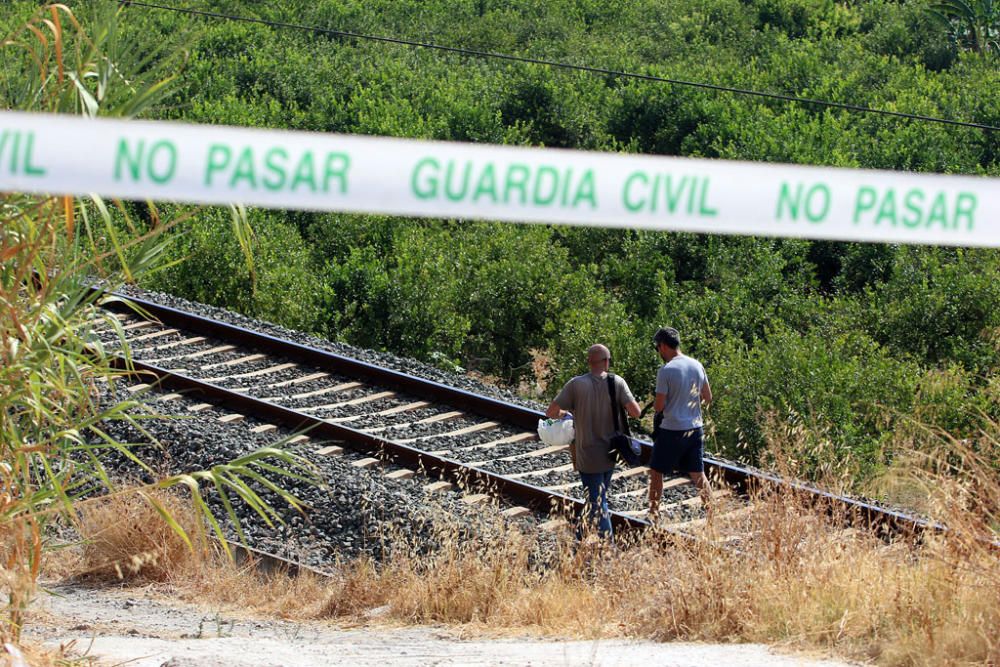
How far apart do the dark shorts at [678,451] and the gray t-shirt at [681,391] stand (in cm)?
6

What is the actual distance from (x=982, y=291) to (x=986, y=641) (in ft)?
33.7

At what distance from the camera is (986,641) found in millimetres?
5039

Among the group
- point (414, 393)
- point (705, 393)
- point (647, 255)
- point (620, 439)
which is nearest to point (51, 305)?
point (620, 439)

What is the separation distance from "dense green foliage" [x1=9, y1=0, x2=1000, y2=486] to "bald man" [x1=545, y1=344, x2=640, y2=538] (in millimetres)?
1102

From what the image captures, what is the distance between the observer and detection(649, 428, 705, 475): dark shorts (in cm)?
862

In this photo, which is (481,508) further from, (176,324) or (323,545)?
(176,324)

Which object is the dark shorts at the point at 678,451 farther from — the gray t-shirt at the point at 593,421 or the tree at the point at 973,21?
the tree at the point at 973,21

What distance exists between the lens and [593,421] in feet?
26.9

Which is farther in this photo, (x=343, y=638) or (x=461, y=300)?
(x=461, y=300)

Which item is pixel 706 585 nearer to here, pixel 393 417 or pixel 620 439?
pixel 620 439

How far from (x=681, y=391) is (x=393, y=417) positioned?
325 centimetres

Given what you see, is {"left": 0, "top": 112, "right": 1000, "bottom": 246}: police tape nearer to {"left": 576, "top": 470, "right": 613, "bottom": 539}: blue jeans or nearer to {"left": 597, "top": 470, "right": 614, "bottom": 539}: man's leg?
{"left": 597, "top": 470, "right": 614, "bottom": 539}: man's leg

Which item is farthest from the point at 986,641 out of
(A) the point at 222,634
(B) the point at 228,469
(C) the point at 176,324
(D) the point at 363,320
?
(D) the point at 363,320

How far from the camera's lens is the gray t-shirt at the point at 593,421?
322 inches
